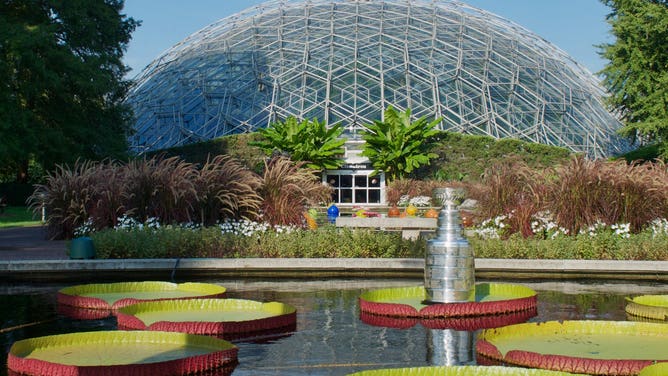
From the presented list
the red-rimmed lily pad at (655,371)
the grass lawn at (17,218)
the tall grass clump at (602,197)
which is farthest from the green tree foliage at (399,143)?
the red-rimmed lily pad at (655,371)

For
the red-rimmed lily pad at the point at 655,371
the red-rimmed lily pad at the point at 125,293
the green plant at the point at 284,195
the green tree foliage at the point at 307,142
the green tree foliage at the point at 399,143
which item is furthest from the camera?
the green tree foliage at the point at 307,142

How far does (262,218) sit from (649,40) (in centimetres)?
1858

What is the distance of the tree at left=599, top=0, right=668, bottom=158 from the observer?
Result: 29438 millimetres

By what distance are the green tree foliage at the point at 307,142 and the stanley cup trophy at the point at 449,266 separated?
3403 centimetres

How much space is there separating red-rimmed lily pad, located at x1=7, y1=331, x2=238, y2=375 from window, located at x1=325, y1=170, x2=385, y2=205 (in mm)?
39413

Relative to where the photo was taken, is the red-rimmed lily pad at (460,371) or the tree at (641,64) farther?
the tree at (641,64)

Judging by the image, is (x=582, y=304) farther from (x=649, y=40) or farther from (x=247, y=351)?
(x=649, y=40)

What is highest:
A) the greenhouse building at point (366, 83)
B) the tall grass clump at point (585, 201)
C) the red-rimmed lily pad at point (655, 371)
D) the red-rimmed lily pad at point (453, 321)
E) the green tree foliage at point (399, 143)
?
the greenhouse building at point (366, 83)

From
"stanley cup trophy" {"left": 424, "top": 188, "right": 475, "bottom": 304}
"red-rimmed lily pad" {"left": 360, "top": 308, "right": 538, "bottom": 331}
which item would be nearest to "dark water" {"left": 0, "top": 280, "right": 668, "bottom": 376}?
"red-rimmed lily pad" {"left": 360, "top": 308, "right": 538, "bottom": 331}

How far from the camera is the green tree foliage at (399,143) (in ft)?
144

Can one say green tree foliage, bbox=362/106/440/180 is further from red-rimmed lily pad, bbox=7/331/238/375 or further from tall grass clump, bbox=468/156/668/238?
red-rimmed lily pad, bbox=7/331/238/375

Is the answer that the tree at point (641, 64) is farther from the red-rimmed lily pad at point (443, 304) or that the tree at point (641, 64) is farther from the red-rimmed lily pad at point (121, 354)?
the red-rimmed lily pad at point (121, 354)

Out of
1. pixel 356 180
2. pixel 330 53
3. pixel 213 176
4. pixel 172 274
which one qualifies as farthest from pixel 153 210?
pixel 330 53

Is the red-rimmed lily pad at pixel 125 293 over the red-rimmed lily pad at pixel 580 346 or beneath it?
over
